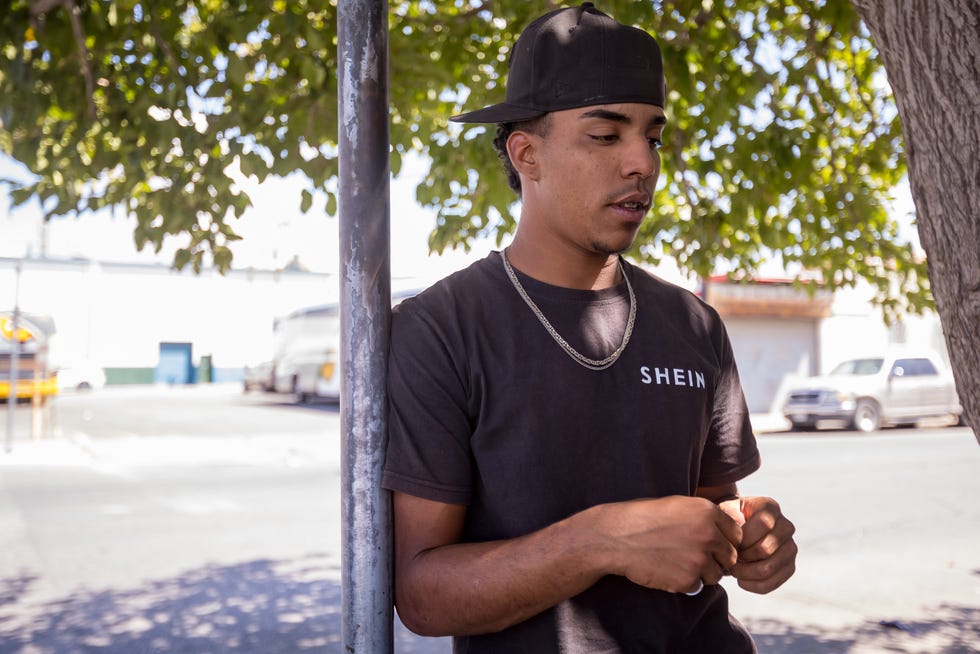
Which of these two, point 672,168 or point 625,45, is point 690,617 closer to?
point 625,45

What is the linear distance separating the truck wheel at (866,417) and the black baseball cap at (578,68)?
19.2 metres

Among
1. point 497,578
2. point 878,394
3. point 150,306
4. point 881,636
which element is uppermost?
point 150,306

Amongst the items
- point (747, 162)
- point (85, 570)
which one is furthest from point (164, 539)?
point (747, 162)

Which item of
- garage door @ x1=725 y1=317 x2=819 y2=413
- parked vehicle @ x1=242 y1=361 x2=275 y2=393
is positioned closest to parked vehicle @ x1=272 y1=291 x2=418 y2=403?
parked vehicle @ x1=242 y1=361 x2=275 y2=393

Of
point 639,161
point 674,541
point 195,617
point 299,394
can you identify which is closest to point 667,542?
point 674,541

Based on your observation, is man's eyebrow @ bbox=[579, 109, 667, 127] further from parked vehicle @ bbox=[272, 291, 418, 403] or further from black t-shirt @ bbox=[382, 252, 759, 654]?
parked vehicle @ bbox=[272, 291, 418, 403]

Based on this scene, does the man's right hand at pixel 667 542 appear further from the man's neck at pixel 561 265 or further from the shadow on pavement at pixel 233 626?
the shadow on pavement at pixel 233 626

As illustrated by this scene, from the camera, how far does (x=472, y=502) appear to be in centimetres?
157

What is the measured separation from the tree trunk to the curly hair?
717 millimetres

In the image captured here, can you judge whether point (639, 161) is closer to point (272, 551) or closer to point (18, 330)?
point (272, 551)

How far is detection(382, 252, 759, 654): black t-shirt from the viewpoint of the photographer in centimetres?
151

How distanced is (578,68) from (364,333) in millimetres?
604

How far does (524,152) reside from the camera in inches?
68.1

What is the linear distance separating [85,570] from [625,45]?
22.1ft
